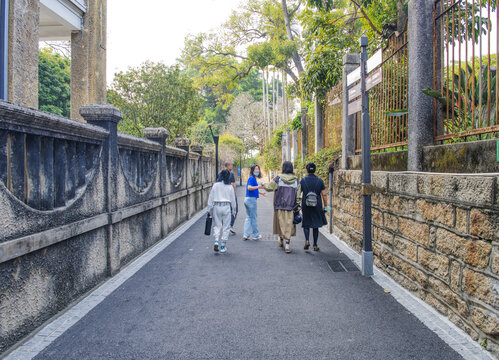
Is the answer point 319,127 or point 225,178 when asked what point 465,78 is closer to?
point 225,178

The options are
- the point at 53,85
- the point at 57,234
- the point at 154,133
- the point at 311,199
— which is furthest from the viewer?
the point at 53,85

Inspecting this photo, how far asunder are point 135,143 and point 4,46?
11.7 feet

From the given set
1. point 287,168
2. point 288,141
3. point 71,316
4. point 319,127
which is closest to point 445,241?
point 71,316

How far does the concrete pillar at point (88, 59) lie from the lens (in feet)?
39.4

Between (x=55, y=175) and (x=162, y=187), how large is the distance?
4.44 meters

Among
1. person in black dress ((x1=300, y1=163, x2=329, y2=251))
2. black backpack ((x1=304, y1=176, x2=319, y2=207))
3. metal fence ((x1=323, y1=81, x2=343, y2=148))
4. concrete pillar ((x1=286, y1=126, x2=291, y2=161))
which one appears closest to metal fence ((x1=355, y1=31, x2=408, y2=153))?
person in black dress ((x1=300, y1=163, x2=329, y2=251))

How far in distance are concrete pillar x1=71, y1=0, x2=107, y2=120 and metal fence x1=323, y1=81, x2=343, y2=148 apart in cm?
743

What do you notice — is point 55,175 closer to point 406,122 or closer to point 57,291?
point 57,291

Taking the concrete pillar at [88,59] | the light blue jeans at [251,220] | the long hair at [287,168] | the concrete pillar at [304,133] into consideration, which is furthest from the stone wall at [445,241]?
the concrete pillar at [304,133]

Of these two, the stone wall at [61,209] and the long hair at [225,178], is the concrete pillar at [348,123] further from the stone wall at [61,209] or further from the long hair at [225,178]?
the stone wall at [61,209]

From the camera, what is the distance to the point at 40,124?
3664mm

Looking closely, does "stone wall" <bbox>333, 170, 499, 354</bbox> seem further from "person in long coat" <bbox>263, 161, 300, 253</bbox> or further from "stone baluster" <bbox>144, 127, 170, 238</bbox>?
"stone baluster" <bbox>144, 127, 170, 238</bbox>

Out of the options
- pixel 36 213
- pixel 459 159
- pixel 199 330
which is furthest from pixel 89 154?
pixel 459 159

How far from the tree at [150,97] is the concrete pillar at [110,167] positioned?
11.5 meters
